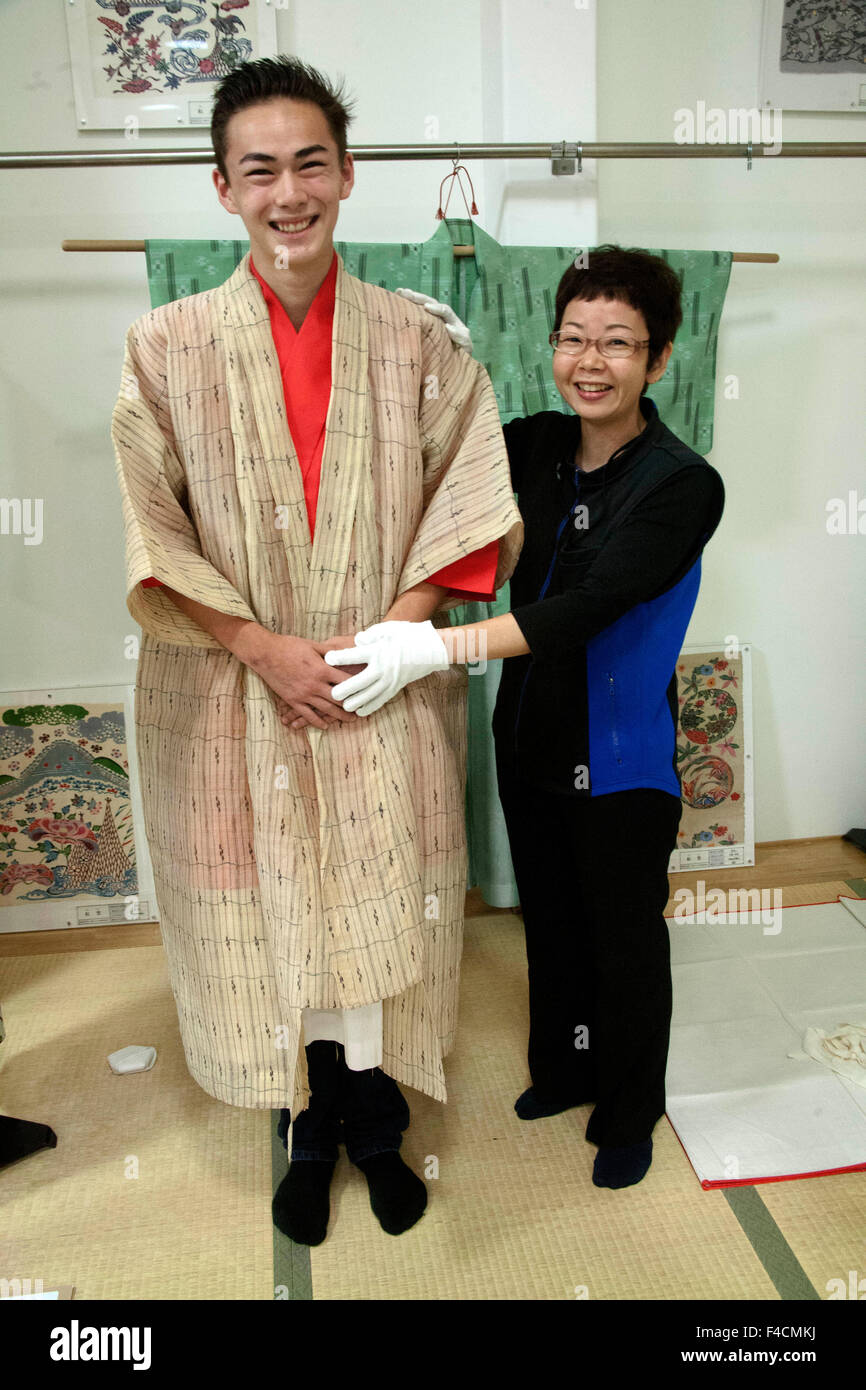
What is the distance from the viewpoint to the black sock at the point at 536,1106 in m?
1.82

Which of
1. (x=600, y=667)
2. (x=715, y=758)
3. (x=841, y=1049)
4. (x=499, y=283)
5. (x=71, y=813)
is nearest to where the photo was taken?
(x=600, y=667)

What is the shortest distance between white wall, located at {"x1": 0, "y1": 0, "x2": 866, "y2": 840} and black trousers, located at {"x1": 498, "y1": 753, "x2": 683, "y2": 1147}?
3.72 feet

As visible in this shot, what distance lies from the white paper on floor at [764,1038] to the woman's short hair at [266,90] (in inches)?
64.6

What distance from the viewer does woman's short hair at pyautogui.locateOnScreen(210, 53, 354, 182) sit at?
51.3 inches

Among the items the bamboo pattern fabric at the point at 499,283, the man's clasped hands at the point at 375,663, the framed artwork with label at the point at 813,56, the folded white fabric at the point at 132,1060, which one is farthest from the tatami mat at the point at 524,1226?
the framed artwork with label at the point at 813,56

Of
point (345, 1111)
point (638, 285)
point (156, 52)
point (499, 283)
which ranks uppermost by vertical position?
point (156, 52)

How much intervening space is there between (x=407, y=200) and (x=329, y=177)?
0.98m

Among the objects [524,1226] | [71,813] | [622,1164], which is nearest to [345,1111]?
[524,1226]

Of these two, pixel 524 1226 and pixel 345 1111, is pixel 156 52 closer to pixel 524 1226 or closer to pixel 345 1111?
pixel 345 1111

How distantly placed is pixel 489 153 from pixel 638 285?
740 mm

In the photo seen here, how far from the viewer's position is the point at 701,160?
2.35m

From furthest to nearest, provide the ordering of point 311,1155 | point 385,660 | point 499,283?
point 499,283 → point 311,1155 → point 385,660

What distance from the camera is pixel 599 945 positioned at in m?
1.62

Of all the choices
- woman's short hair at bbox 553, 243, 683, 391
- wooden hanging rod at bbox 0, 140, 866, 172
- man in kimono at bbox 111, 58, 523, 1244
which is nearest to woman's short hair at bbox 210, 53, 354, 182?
man in kimono at bbox 111, 58, 523, 1244
